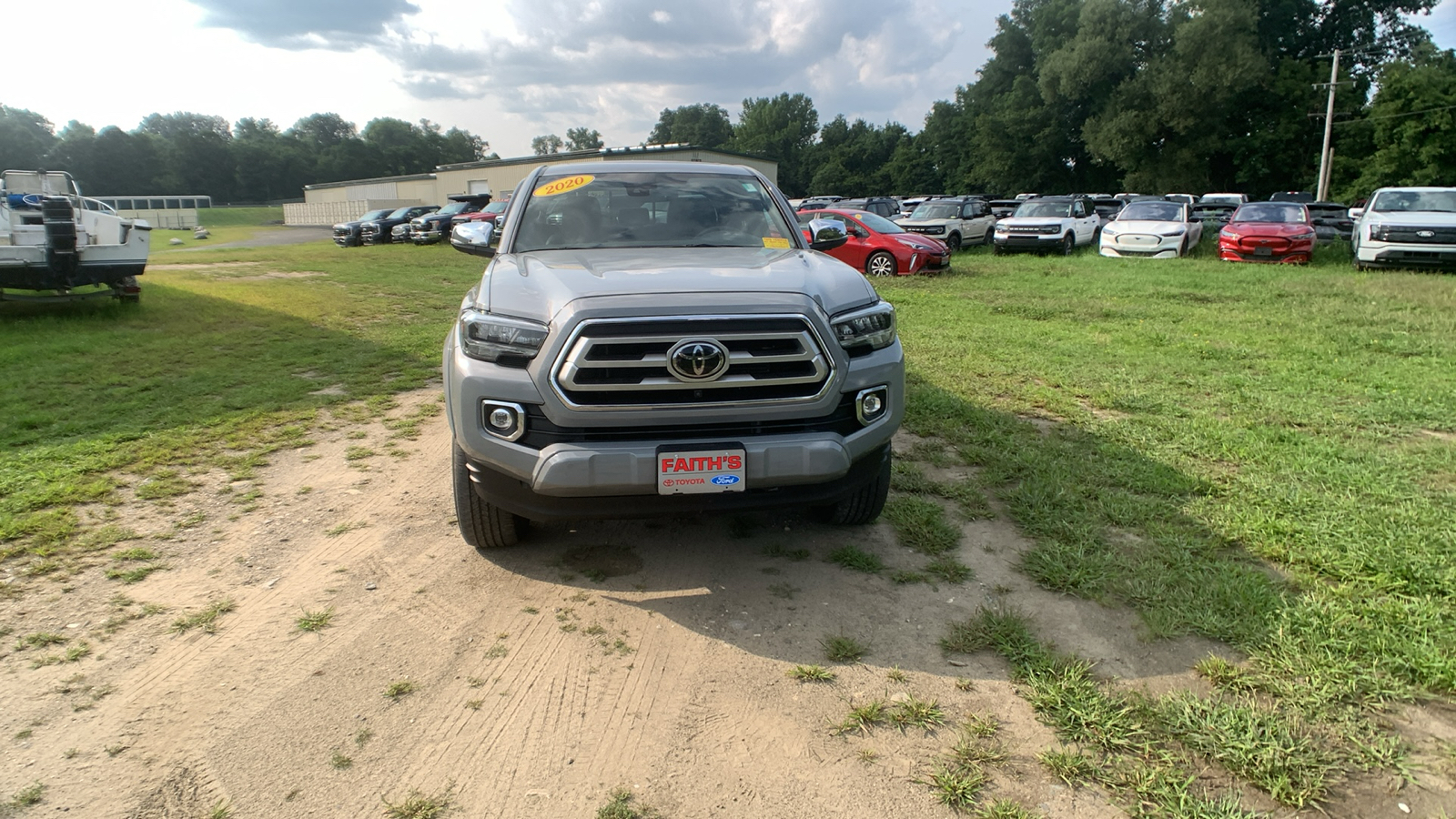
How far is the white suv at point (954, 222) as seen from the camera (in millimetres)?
22422

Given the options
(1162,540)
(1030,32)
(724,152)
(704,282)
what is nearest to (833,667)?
A: (704,282)

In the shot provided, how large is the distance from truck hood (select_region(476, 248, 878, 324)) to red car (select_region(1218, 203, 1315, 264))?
59.4 ft

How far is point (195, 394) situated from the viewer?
662 centimetres

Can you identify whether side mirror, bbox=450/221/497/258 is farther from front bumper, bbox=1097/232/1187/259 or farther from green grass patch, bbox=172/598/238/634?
front bumper, bbox=1097/232/1187/259

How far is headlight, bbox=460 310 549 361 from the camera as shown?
3125 mm

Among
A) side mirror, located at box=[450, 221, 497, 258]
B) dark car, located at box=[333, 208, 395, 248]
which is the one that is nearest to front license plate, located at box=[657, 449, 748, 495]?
side mirror, located at box=[450, 221, 497, 258]

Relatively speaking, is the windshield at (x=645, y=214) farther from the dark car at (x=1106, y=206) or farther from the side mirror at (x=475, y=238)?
the dark car at (x=1106, y=206)

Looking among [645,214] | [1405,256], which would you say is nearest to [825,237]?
[645,214]

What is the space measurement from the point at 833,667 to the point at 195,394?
6.10 meters

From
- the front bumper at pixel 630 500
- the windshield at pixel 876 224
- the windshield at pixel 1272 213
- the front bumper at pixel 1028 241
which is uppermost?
the windshield at pixel 1272 213

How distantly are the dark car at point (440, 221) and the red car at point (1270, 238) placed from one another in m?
22.6

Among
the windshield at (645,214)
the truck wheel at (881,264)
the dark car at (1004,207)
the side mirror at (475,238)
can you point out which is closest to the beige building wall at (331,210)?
the dark car at (1004,207)

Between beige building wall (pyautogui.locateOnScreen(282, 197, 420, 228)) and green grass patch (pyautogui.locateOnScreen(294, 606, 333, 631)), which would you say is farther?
beige building wall (pyautogui.locateOnScreen(282, 197, 420, 228))

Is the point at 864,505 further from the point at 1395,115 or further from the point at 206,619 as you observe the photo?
the point at 1395,115
